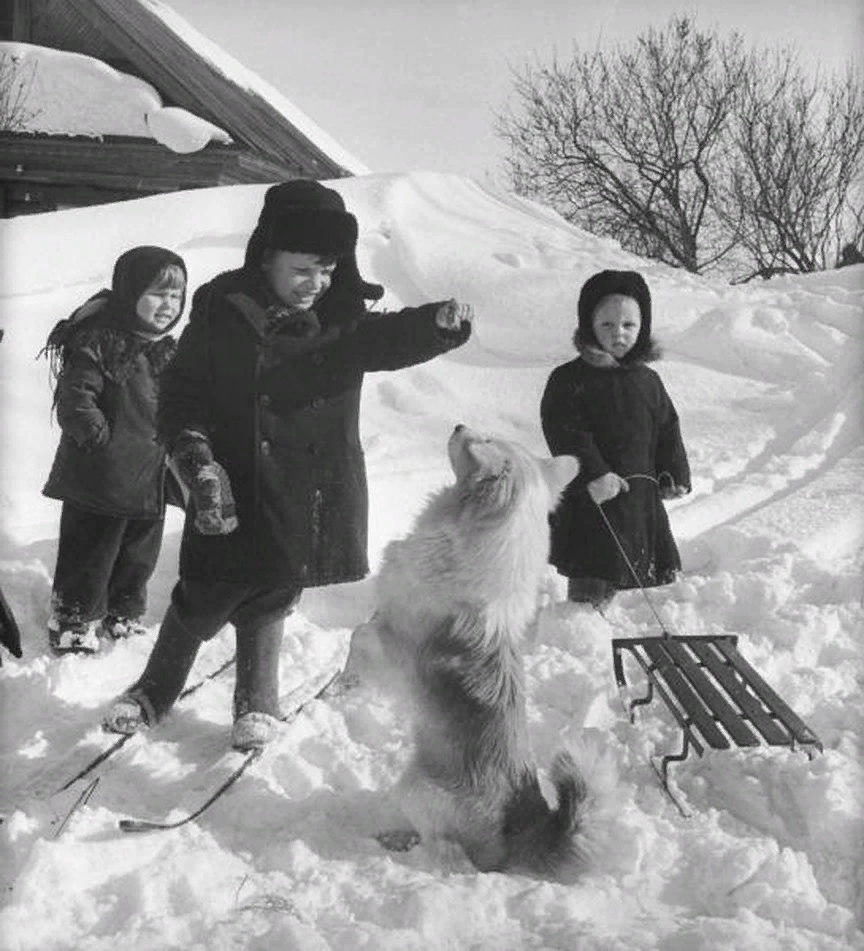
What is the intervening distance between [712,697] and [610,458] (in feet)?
3.49

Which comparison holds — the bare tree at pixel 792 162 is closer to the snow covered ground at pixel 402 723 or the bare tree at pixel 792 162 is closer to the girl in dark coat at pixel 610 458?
the snow covered ground at pixel 402 723

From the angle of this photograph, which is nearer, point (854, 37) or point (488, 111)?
point (854, 37)

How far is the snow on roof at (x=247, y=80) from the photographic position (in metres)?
4.76

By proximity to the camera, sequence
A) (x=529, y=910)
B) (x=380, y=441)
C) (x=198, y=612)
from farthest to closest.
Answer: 1. (x=380, y=441)
2. (x=198, y=612)
3. (x=529, y=910)

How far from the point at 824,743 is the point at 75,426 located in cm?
246

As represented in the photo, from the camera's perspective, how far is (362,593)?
11.5 feet

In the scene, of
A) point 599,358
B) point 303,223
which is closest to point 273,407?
point 303,223

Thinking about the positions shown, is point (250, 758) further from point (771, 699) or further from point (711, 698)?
point (771, 699)

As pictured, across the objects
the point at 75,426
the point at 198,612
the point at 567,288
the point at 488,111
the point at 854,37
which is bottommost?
the point at 198,612

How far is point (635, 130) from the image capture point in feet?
11.6

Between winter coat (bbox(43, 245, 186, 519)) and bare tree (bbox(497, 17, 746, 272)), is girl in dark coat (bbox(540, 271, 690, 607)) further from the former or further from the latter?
winter coat (bbox(43, 245, 186, 519))

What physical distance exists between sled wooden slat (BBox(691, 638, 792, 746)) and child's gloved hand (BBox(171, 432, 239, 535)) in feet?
4.93

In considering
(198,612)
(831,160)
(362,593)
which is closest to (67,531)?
(198,612)

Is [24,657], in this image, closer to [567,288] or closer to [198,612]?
[198,612]
